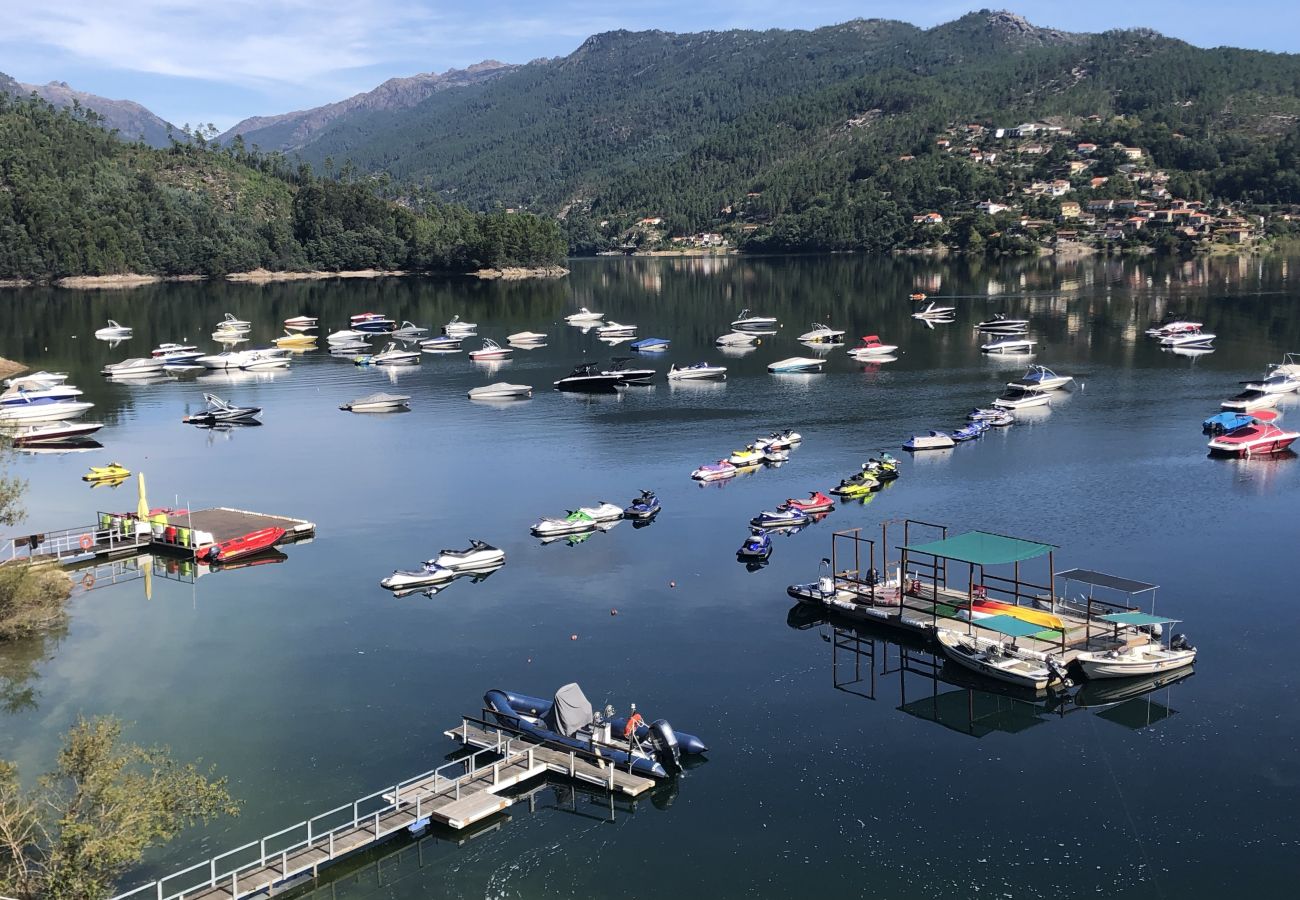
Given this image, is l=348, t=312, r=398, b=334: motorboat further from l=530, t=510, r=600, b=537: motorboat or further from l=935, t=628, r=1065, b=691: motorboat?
l=935, t=628, r=1065, b=691: motorboat

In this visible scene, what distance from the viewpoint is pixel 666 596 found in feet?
163

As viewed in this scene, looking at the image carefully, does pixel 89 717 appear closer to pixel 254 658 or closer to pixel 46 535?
pixel 254 658

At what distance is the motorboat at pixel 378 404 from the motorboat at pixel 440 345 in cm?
3567

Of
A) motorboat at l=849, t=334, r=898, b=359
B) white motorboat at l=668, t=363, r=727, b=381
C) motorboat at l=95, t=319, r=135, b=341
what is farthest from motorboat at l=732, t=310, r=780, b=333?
motorboat at l=95, t=319, r=135, b=341

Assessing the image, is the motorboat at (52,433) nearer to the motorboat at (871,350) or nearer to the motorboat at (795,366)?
the motorboat at (795,366)

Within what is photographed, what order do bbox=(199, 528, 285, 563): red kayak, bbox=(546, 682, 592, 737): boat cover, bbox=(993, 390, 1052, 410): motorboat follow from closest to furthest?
bbox=(546, 682, 592, 737): boat cover, bbox=(199, 528, 285, 563): red kayak, bbox=(993, 390, 1052, 410): motorboat

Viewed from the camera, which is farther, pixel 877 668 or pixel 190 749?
pixel 877 668

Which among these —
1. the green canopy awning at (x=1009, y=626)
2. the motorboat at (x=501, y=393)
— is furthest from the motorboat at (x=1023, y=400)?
the green canopy awning at (x=1009, y=626)

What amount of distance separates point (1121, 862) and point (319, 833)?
20.4 meters

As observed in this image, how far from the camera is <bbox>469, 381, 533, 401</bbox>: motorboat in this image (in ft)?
334

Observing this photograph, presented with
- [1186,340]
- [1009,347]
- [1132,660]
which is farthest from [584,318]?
[1132,660]

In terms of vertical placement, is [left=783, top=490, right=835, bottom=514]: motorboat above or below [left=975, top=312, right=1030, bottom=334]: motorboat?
below

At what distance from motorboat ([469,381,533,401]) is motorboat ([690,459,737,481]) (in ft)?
111

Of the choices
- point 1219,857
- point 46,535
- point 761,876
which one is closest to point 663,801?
point 761,876
